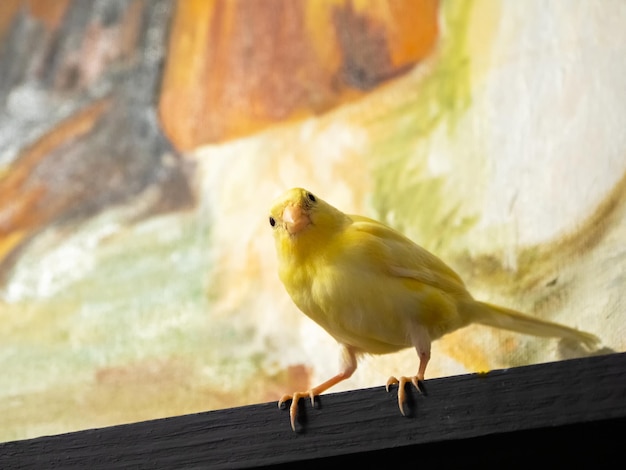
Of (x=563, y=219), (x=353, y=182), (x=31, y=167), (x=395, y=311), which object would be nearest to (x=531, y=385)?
(x=395, y=311)

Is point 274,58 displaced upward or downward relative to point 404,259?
upward

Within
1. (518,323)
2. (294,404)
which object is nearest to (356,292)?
(294,404)

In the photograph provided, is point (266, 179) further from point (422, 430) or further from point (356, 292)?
point (422, 430)

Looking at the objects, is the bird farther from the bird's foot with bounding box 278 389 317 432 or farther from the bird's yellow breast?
the bird's foot with bounding box 278 389 317 432

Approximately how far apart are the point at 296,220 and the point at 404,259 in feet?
0.71

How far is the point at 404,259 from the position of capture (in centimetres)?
130

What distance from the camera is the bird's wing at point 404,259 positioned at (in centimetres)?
127

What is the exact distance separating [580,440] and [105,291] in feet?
4.90

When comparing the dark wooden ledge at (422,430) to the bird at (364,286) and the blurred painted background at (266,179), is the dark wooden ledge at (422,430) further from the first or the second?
the blurred painted background at (266,179)

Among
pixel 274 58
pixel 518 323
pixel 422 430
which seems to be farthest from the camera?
pixel 274 58

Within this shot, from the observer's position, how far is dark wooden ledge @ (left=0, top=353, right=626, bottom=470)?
90 cm

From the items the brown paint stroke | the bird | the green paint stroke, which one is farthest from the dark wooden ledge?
the brown paint stroke

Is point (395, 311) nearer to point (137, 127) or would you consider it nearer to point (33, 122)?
point (137, 127)

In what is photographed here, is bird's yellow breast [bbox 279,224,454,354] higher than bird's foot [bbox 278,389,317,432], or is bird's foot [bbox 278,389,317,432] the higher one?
bird's yellow breast [bbox 279,224,454,354]
